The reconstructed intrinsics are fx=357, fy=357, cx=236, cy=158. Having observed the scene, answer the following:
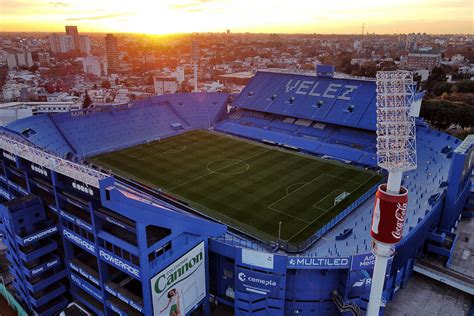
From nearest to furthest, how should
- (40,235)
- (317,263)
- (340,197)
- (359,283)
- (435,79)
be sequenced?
(317,263), (359,283), (40,235), (340,197), (435,79)

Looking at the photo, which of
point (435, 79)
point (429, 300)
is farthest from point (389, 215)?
point (435, 79)

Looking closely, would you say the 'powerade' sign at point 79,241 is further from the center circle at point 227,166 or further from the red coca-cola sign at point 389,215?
the center circle at point 227,166

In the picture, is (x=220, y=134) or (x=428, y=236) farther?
(x=220, y=134)

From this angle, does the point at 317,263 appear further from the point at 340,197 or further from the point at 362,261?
the point at 340,197

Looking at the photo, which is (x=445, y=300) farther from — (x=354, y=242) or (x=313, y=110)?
(x=313, y=110)

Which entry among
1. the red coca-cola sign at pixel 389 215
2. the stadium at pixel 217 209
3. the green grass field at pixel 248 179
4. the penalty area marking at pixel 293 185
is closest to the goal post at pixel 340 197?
the green grass field at pixel 248 179

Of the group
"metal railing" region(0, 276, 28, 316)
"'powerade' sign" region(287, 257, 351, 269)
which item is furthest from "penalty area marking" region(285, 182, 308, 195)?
"metal railing" region(0, 276, 28, 316)

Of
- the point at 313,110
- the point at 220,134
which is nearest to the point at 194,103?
the point at 220,134
